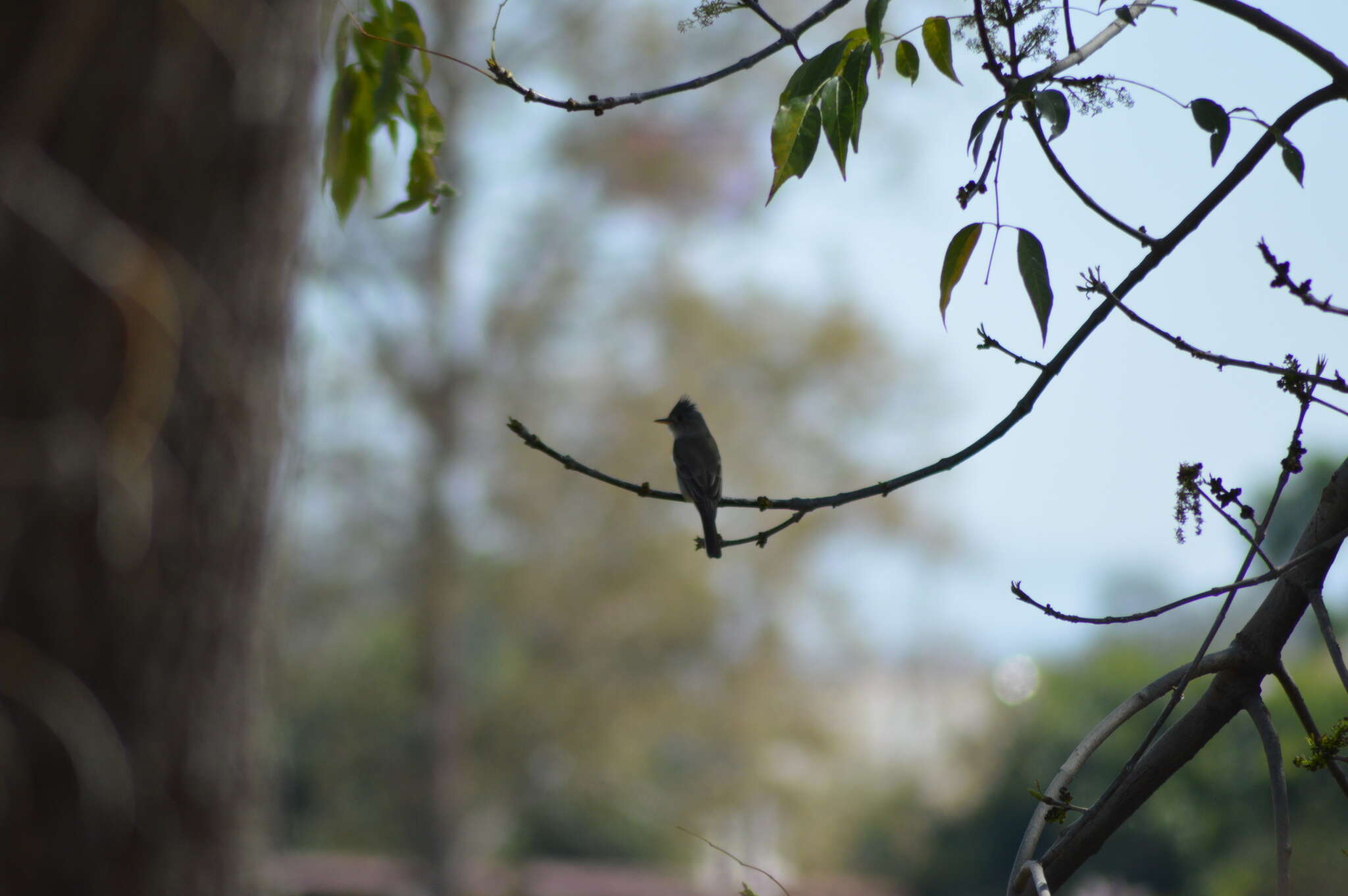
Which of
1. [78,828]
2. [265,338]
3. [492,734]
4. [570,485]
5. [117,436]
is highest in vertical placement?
[570,485]

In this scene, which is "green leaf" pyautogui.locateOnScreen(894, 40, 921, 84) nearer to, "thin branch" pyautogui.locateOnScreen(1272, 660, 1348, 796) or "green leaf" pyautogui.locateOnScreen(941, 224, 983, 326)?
"green leaf" pyautogui.locateOnScreen(941, 224, 983, 326)

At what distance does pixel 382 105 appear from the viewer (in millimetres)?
2141

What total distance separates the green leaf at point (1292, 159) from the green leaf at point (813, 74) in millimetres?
584

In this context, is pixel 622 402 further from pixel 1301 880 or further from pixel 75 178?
pixel 75 178

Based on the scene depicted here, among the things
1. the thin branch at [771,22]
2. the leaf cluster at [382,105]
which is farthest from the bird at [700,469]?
the thin branch at [771,22]

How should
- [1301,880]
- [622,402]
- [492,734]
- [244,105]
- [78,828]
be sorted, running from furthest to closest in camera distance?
[492,734] → [622,402] → [1301,880] → [244,105] → [78,828]

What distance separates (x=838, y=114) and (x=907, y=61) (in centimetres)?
15

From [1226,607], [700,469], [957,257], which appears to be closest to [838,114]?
[957,257]

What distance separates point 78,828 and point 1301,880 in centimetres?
545

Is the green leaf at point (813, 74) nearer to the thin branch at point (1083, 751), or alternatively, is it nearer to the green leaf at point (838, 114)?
the green leaf at point (838, 114)

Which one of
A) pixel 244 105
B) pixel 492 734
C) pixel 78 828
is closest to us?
pixel 78 828

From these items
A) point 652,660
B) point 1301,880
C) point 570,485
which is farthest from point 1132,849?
point 570,485

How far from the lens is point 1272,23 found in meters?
1.49

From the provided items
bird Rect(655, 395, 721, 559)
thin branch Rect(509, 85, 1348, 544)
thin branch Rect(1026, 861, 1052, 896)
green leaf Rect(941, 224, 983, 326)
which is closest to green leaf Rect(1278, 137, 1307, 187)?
thin branch Rect(509, 85, 1348, 544)
